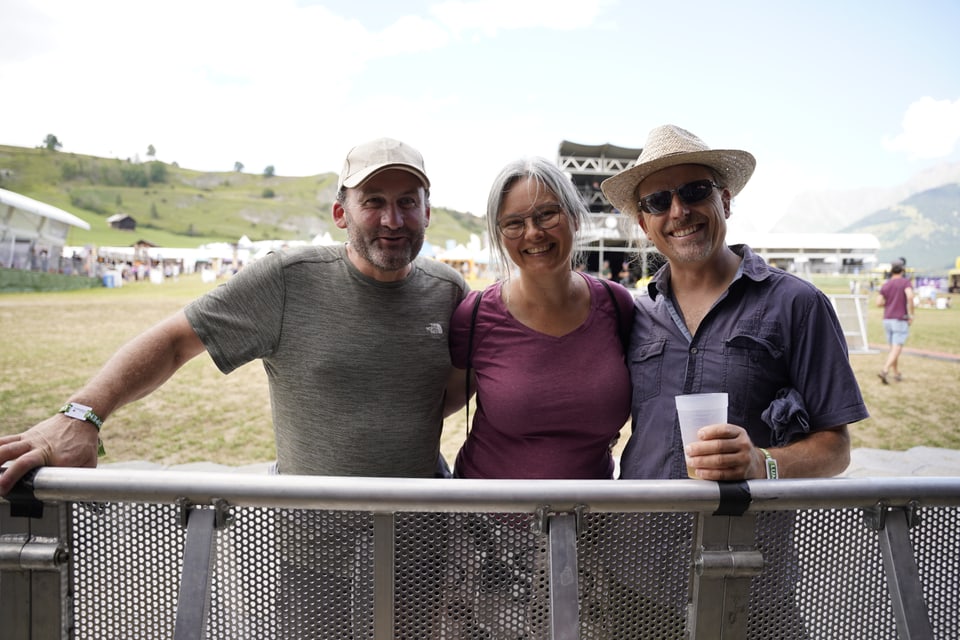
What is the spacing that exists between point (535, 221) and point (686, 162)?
489 millimetres

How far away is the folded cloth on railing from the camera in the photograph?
137cm

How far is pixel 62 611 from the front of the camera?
1025mm

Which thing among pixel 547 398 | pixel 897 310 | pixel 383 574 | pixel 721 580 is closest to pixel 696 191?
pixel 547 398

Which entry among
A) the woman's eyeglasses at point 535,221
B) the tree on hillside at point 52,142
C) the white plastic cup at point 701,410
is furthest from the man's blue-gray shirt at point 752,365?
the tree on hillside at point 52,142

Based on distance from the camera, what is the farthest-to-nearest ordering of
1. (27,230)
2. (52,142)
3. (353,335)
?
(52,142), (27,230), (353,335)

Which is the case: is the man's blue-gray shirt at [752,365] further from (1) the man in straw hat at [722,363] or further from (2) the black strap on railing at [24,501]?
(2) the black strap on railing at [24,501]

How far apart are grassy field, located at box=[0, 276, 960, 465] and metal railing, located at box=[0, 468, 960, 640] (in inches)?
198

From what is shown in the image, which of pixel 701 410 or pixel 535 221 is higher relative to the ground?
pixel 535 221

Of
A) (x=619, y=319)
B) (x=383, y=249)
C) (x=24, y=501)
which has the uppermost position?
(x=383, y=249)

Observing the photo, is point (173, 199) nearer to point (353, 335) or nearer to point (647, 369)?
point (353, 335)

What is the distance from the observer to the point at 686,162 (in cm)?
167

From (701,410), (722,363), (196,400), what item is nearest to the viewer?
(701,410)

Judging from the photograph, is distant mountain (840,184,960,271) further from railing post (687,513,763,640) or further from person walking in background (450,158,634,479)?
railing post (687,513,763,640)

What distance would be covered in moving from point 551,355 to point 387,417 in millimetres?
566
